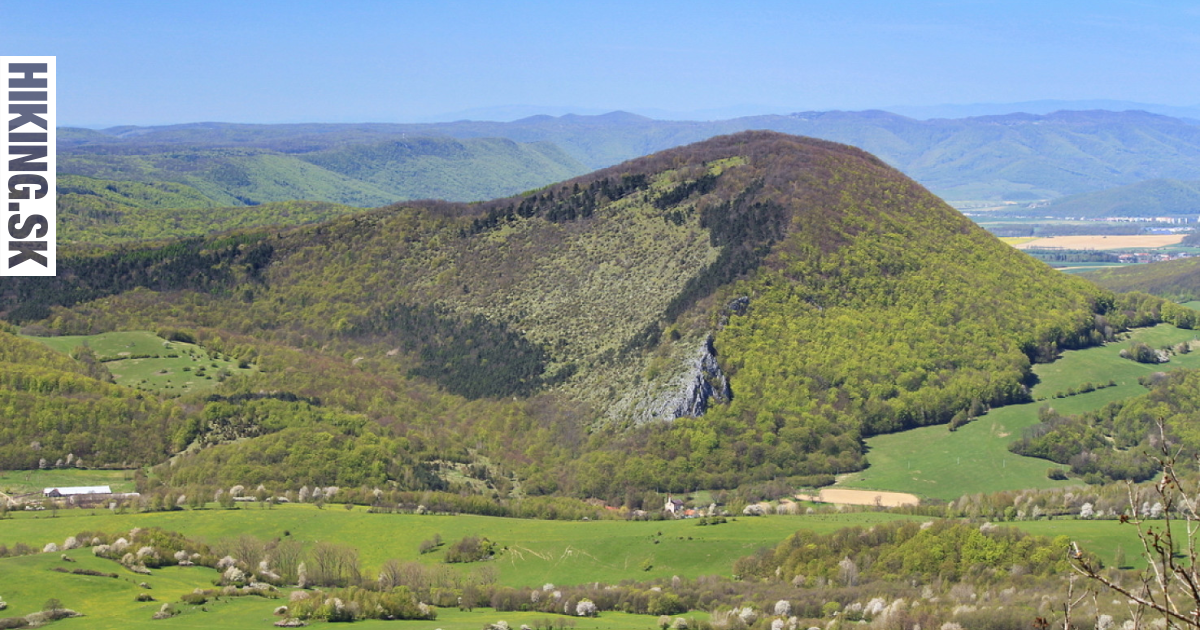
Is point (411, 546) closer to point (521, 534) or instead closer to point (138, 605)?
point (521, 534)

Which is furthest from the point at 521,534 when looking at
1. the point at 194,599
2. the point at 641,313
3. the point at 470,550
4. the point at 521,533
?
the point at 641,313

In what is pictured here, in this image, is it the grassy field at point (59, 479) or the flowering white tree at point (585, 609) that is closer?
the flowering white tree at point (585, 609)

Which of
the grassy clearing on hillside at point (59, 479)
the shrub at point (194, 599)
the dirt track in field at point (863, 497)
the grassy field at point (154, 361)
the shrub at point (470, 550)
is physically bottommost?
the grassy clearing on hillside at point (59, 479)

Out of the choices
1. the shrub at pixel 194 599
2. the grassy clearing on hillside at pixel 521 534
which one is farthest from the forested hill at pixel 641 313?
the shrub at pixel 194 599

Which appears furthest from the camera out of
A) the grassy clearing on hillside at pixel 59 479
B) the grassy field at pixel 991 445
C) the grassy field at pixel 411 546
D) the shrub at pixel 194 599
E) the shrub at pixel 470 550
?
the grassy field at pixel 991 445

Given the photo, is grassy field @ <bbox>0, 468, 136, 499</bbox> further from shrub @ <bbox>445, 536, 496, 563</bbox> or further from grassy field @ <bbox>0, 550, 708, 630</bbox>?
shrub @ <bbox>445, 536, 496, 563</bbox>

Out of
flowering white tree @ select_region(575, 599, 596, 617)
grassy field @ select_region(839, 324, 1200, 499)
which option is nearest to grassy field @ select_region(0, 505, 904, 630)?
flowering white tree @ select_region(575, 599, 596, 617)

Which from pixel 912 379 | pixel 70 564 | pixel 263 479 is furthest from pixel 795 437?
pixel 70 564

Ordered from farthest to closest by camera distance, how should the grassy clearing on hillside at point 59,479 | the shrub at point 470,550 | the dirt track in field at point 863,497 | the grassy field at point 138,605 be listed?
the grassy clearing on hillside at point 59,479
the dirt track in field at point 863,497
the shrub at point 470,550
the grassy field at point 138,605

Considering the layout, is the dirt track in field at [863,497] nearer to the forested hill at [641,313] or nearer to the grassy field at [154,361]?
the forested hill at [641,313]
